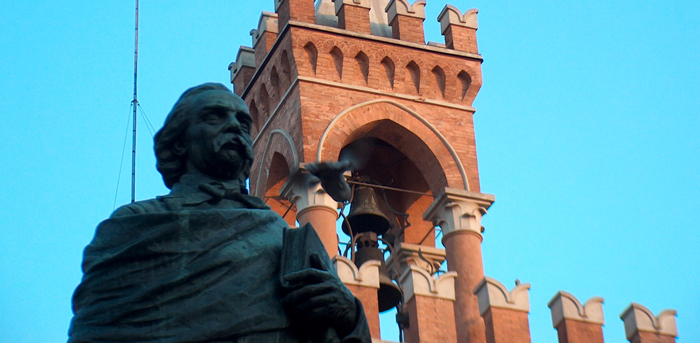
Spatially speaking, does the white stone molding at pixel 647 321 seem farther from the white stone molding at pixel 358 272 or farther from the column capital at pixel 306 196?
the column capital at pixel 306 196

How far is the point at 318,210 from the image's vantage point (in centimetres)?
1606

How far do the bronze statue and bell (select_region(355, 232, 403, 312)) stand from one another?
39.6 ft

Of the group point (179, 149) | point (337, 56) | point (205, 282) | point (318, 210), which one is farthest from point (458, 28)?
point (205, 282)

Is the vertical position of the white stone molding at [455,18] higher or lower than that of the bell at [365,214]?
higher

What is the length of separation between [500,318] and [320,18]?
17.8 feet

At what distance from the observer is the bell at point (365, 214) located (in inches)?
641

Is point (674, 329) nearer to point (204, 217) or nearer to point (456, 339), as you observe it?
point (456, 339)

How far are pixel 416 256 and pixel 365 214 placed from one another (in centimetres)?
146

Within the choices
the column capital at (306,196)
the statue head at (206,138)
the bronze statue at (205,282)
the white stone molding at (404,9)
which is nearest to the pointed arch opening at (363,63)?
the white stone molding at (404,9)

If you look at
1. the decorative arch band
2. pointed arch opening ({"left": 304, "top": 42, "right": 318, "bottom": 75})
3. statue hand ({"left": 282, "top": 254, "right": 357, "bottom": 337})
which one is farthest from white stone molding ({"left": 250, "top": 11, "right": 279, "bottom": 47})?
statue hand ({"left": 282, "top": 254, "right": 357, "bottom": 337})

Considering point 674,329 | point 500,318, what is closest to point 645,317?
point 674,329

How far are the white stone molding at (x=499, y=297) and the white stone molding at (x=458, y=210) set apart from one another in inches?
66.6

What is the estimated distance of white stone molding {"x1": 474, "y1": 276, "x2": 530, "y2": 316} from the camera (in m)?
14.6

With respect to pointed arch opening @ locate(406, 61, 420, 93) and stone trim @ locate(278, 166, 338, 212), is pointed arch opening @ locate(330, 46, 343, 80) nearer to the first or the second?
pointed arch opening @ locate(406, 61, 420, 93)
